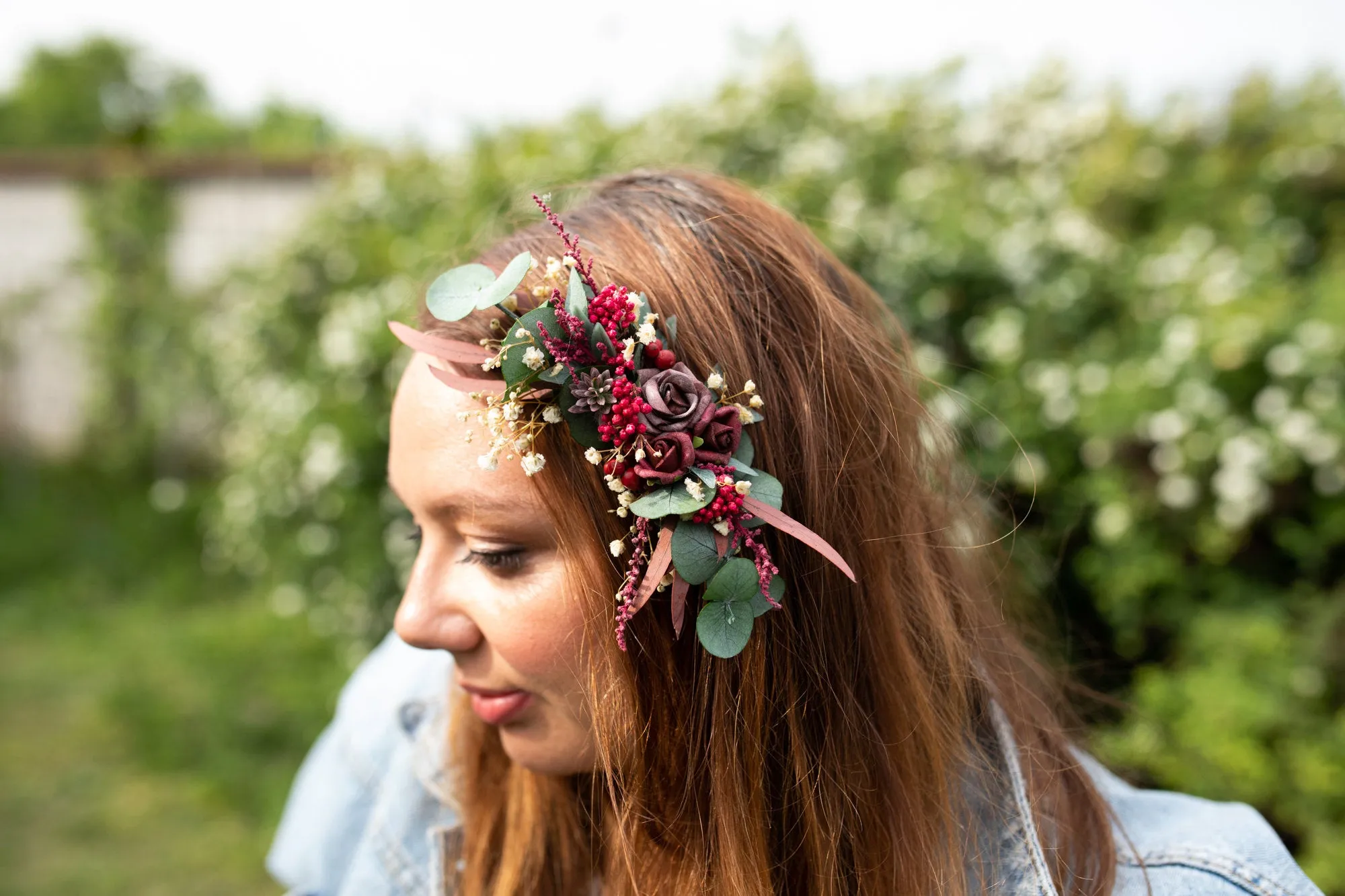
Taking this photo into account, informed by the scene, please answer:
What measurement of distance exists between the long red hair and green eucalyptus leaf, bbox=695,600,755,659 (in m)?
0.11

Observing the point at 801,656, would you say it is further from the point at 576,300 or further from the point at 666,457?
the point at 576,300

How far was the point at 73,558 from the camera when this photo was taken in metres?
6.42

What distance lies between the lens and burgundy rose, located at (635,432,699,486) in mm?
991

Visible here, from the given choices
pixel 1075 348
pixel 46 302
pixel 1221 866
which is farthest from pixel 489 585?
pixel 46 302

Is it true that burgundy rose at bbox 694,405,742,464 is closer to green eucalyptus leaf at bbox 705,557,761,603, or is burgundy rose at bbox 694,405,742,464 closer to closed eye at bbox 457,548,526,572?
green eucalyptus leaf at bbox 705,557,761,603

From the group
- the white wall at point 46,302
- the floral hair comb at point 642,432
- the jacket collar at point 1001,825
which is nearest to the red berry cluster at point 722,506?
the floral hair comb at point 642,432

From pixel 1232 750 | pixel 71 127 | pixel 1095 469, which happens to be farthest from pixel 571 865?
pixel 71 127

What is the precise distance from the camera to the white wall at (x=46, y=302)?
28.1 ft

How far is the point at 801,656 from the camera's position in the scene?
1148mm

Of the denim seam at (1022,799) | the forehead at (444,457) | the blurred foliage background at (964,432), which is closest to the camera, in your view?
the forehead at (444,457)

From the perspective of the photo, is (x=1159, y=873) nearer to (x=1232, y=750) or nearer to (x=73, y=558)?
(x=1232, y=750)

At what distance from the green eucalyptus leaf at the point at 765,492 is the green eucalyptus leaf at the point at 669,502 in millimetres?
62

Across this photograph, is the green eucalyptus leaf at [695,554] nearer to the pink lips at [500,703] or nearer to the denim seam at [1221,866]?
the pink lips at [500,703]

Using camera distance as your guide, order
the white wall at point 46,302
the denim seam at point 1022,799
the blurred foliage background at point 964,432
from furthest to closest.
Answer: the white wall at point 46,302
the blurred foliage background at point 964,432
the denim seam at point 1022,799
